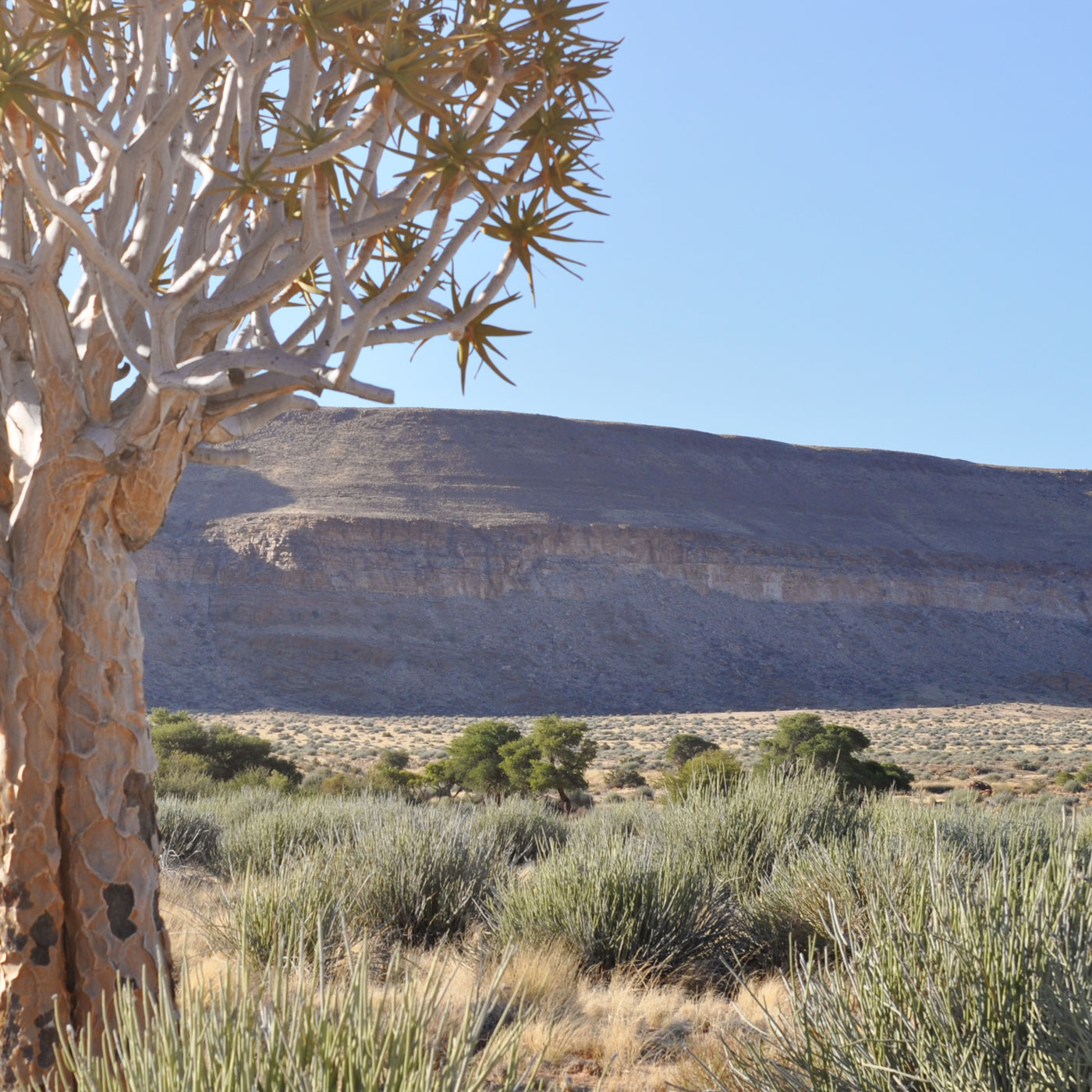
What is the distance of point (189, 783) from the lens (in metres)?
15.3

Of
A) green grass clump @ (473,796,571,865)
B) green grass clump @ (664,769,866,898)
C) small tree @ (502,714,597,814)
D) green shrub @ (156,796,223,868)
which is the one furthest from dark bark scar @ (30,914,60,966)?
small tree @ (502,714,597,814)

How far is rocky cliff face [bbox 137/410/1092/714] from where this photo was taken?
53.3 metres

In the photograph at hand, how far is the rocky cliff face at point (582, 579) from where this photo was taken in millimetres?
53281

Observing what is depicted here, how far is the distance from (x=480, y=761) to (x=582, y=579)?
1628 inches

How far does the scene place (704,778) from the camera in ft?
32.7

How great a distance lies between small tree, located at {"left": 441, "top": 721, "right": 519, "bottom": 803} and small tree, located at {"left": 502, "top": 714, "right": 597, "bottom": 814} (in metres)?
0.33

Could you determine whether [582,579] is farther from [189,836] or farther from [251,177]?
[251,177]

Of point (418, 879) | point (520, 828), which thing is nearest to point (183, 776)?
point (520, 828)

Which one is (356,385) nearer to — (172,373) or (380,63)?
(172,373)

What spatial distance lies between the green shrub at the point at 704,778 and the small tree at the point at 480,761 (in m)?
4.42

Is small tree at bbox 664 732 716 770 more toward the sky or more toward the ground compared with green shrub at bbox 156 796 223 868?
more toward the ground

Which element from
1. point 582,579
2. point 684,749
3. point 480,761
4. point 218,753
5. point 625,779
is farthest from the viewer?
point 582,579

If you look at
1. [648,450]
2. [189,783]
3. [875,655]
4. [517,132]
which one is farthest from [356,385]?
[648,450]

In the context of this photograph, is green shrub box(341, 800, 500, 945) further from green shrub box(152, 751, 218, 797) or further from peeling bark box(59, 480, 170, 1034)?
green shrub box(152, 751, 218, 797)
